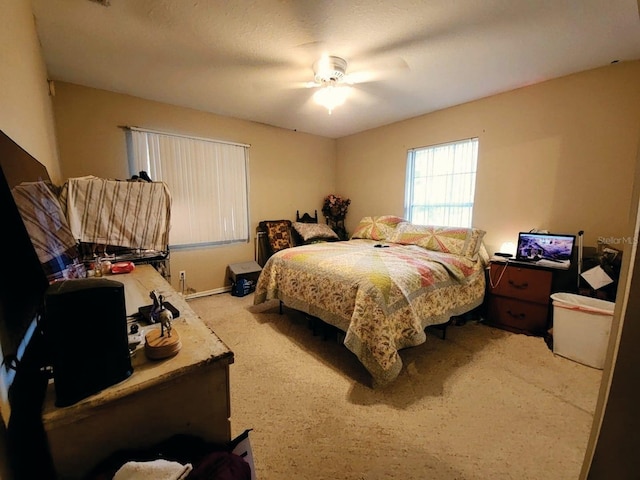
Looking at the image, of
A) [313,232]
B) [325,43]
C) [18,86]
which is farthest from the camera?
[313,232]

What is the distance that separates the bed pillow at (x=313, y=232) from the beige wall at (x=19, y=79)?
2.97m

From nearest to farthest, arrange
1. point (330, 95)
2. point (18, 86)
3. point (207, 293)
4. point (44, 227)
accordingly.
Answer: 1. point (44, 227)
2. point (18, 86)
3. point (330, 95)
4. point (207, 293)

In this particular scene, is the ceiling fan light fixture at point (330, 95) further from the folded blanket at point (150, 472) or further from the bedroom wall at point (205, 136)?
the folded blanket at point (150, 472)

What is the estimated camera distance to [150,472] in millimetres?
594

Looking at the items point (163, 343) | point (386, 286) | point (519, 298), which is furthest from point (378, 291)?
point (519, 298)

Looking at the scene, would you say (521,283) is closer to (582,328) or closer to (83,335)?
(582,328)

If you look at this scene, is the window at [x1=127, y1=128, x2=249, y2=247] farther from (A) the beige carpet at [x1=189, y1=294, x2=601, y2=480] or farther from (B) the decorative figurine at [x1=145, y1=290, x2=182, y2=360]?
(B) the decorative figurine at [x1=145, y1=290, x2=182, y2=360]

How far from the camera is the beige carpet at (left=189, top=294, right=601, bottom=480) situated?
4.27 ft

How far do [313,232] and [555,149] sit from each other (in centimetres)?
308

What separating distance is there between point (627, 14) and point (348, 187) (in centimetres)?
346

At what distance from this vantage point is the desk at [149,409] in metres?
0.66

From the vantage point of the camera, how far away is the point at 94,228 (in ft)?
7.15

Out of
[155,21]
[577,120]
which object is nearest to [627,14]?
[577,120]

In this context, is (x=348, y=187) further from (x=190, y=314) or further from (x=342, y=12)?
(x=190, y=314)
